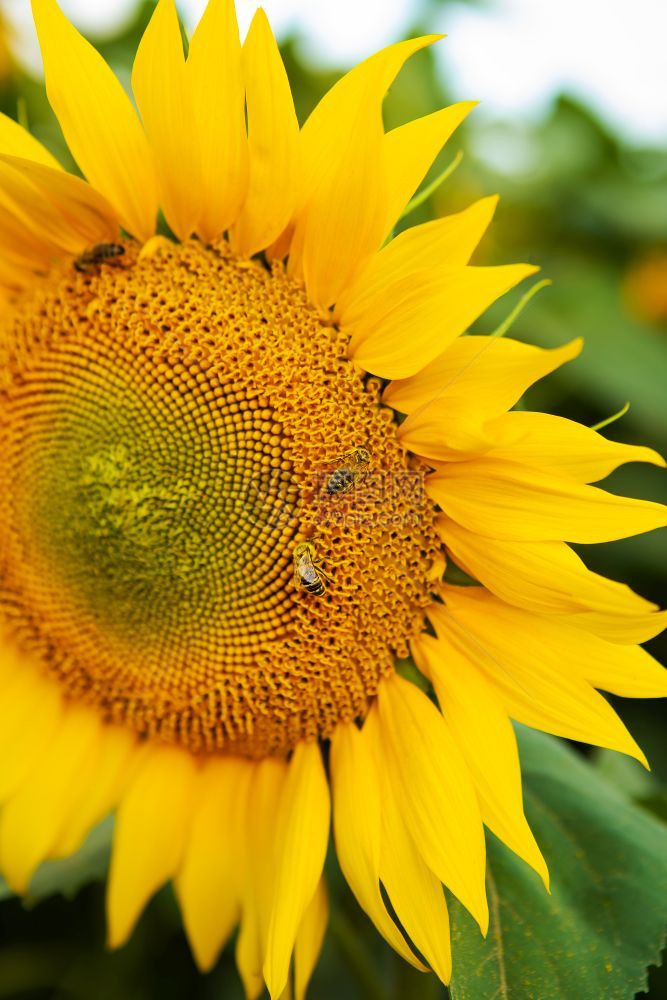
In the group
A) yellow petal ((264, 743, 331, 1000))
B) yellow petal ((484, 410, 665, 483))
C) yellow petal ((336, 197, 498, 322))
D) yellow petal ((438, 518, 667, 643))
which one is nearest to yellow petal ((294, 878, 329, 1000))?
yellow petal ((264, 743, 331, 1000))

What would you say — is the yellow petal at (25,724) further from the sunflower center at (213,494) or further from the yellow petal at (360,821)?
the yellow petal at (360,821)

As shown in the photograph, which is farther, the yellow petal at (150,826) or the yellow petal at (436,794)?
the yellow petal at (150,826)

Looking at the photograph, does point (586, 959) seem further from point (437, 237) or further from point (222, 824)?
point (437, 237)

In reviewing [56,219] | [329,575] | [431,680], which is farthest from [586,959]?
[56,219]

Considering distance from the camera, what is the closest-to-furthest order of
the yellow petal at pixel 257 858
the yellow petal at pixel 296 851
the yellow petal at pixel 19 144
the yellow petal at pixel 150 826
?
the yellow petal at pixel 296 851
the yellow petal at pixel 19 144
the yellow petal at pixel 257 858
the yellow petal at pixel 150 826

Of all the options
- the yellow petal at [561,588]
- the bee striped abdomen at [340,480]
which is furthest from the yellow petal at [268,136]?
the yellow petal at [561,588]

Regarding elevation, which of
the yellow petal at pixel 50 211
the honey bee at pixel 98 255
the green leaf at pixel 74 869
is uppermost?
the yellow petal at pixel 50 211

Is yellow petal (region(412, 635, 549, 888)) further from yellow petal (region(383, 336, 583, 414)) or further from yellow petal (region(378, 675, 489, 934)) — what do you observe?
yellow petal (region(383, 336, 583, 414))

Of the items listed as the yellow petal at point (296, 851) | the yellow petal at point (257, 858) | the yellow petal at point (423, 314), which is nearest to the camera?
the yellow petal at point (423, 314)
